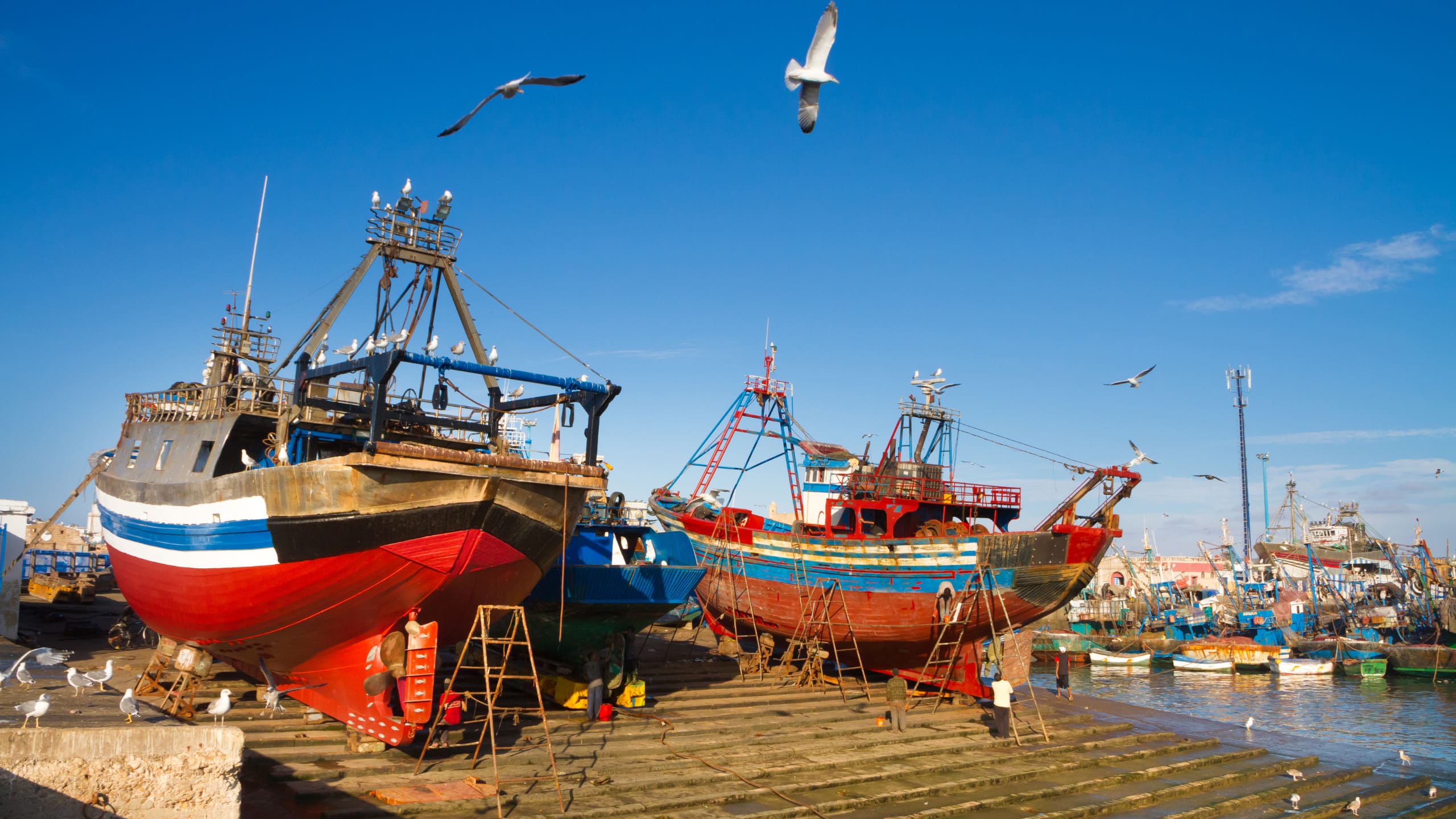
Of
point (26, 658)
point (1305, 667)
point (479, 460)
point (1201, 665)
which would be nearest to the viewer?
point (26, 658)

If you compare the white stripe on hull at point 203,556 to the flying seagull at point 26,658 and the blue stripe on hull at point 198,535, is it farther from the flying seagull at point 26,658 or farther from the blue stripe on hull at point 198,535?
the flying seagull at point 26,658

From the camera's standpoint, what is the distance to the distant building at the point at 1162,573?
6719cm

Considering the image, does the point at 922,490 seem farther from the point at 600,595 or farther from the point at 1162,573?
the point at 1162,573

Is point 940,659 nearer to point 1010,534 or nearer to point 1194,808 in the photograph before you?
point 1010,534

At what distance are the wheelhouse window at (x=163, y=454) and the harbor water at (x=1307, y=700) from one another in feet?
73.8

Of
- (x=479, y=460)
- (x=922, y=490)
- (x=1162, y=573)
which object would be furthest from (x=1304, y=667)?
(x=479, y=460)

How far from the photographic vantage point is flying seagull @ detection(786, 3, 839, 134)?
10.9 metres

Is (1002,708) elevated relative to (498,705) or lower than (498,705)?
elevated

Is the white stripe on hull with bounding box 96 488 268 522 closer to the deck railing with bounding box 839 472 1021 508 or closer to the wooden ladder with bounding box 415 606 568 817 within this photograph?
the wooden ladder with bounding box 415 606 568 817

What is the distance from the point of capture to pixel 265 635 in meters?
11.8

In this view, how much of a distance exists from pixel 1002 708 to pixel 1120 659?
3103 cm

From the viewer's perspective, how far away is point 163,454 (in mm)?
14414

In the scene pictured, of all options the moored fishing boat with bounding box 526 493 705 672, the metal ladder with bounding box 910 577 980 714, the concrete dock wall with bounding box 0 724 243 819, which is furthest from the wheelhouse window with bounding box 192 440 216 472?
the metal ladder with bounding box 910 577 980 714

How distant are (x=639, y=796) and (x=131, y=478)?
431 inches
